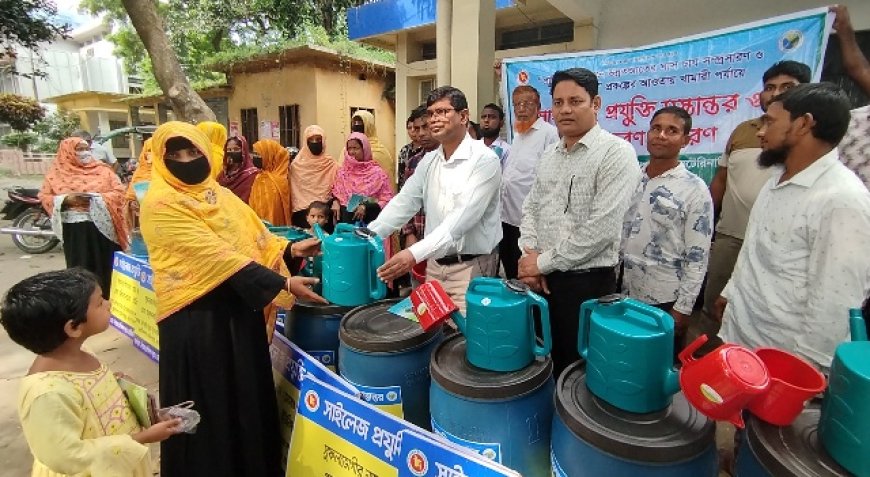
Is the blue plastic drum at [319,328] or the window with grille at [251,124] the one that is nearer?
the blue plastic drum at [319,328]

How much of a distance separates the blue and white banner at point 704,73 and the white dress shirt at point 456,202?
2.25 meters

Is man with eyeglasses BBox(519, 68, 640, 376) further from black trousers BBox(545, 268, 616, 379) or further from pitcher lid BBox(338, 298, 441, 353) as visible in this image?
pitcher lid BBox(338, 298, 441, 353)

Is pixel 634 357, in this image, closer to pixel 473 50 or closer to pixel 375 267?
pixel 375 267

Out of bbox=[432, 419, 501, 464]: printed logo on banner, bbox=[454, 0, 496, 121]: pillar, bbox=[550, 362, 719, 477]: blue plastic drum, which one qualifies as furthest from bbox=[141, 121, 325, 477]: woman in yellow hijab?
bbox=[454, 0, 496, 121]: pillar

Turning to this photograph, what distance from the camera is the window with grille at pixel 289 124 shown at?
946 cm

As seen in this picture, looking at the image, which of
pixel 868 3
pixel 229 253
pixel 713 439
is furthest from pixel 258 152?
pixel 868 3

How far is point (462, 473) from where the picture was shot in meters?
1.26

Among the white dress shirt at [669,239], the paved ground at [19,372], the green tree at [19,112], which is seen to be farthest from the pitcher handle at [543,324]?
the green tree at [19,112]

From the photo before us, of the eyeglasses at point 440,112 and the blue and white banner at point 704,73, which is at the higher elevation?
the blue and white banner at point 704,73

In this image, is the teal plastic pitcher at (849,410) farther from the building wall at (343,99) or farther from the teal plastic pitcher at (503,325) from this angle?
the building wall at (343,99)

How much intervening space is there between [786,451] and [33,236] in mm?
8795

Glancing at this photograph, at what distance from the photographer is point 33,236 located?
678 centimetres

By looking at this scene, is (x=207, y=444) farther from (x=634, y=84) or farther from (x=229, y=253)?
(x=634, y=84)

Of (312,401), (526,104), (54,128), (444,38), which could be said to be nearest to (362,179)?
(526,104)
